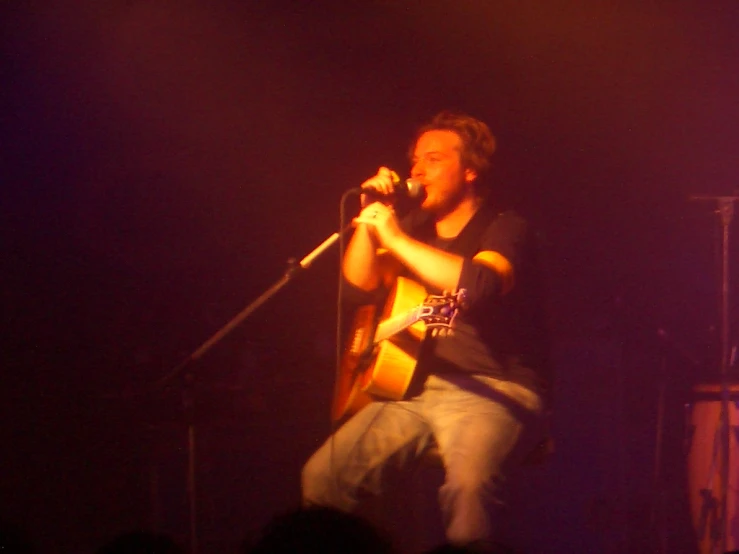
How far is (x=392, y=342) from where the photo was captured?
287 cm

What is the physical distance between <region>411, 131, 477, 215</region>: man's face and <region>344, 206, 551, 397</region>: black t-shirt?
0.83ft

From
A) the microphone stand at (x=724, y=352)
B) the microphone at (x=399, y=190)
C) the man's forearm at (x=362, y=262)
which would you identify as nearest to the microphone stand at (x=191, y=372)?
the man's forearm at (x=362, y=262)

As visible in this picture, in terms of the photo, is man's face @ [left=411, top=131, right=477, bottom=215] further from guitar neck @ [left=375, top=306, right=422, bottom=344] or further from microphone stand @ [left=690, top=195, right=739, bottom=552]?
microphone stand @ [left=690, top=195, right=739, bottom=552]

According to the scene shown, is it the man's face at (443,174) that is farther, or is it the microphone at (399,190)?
the man's face at (443,174)

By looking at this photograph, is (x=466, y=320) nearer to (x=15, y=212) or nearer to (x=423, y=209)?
(x=423, y=209)

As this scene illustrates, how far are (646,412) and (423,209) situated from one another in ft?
3.75

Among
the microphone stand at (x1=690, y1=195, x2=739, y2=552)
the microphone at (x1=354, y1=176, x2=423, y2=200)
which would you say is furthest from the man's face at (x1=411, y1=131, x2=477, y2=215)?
the microphone stand at (x1=690, y1=195, x2=739, y2=552)

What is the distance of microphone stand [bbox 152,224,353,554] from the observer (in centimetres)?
305

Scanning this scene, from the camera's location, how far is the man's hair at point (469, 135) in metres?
3.19

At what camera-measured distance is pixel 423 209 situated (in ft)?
10.4

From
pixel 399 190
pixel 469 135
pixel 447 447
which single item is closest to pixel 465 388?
pixel 447 447

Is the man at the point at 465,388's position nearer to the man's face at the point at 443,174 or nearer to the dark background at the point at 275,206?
the man's face at the point at 443,174

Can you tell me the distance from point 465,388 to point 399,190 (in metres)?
0.67

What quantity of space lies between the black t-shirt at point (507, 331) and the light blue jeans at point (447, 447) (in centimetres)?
6
